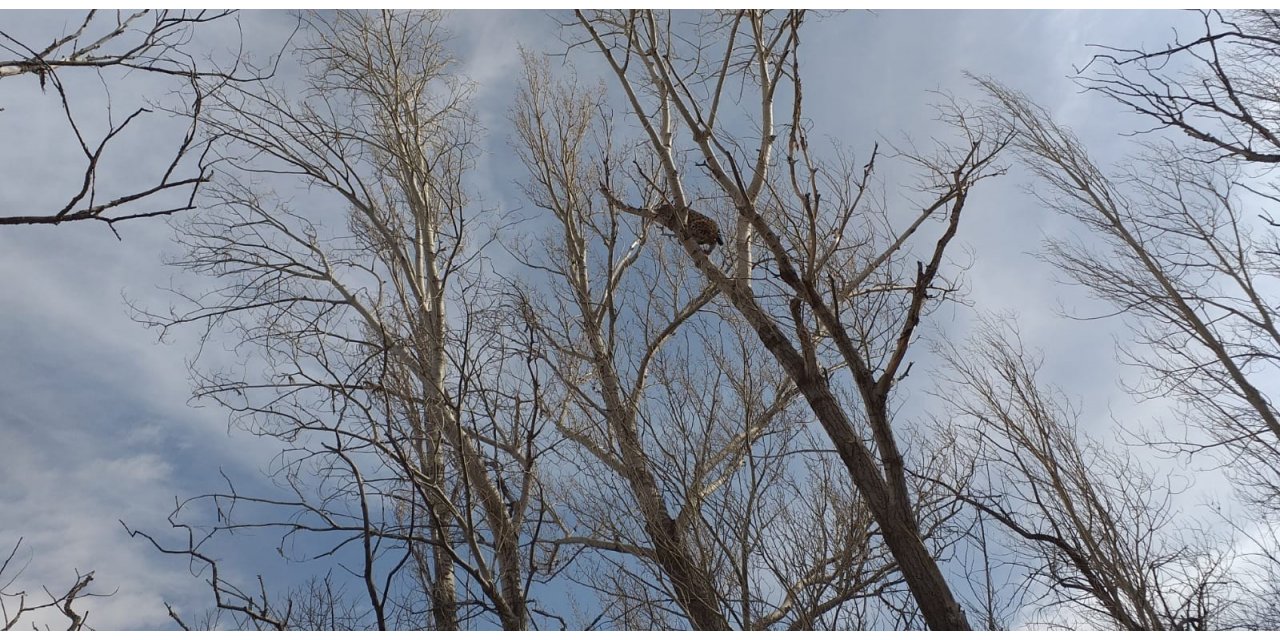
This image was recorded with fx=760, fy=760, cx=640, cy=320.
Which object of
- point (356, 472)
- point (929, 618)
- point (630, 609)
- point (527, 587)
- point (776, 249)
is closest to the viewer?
point (356, 472)

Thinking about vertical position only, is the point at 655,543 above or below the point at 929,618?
above

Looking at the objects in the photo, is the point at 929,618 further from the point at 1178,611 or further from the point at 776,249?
the point at 1178,611

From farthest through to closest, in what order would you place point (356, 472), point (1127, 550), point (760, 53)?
point (760, 53)
point (1127, 550)
point (356, 472)

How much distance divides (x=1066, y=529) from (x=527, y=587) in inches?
148

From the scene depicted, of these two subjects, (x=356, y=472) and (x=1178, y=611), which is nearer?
(x=356, y=472)

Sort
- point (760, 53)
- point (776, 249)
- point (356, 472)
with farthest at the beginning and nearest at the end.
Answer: point (760, 53)
point (776, 249)
point (356, 472)

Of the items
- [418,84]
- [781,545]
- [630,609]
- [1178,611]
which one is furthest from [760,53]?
[418,84]

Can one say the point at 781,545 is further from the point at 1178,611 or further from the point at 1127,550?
the point at 1127,550

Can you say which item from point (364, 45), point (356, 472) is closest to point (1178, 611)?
point (356, 472)

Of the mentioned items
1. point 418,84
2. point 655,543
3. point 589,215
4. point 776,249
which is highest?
point 418,84

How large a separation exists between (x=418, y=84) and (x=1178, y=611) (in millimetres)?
7788

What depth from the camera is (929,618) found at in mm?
2418

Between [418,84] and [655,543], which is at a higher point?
[418,84]

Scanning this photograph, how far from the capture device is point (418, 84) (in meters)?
8.17
